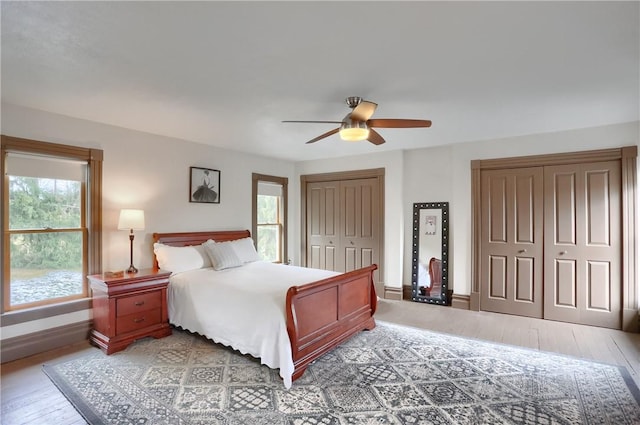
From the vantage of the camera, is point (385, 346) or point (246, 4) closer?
point (246, 4)

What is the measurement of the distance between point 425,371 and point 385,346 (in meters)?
0.59

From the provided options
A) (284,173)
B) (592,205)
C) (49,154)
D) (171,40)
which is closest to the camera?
(171,40)

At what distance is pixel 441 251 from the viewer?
5.11m

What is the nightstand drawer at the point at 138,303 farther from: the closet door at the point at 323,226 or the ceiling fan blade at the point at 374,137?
the closet door at the point at 323,226

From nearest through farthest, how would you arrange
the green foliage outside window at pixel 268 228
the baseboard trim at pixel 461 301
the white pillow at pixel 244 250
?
the white pillow at pixel 244 250 < the baseboard trim at pixel 461 301 < the green foliage outside window at pixel 268 228

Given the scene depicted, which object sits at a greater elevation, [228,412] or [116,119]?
[116,119]

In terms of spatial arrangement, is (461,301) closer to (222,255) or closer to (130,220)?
(222,255)

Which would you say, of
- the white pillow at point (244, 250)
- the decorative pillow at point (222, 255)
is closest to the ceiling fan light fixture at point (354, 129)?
the decorative pillow at point (222, 255)

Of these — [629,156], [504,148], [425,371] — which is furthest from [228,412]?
[629,156]

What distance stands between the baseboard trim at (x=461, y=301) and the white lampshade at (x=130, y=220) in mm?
4330

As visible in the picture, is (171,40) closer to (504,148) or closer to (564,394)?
(564,394)

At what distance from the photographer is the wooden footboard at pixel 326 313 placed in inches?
109

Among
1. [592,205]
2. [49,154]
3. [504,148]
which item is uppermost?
[504,148]

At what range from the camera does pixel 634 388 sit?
2.58 meters
